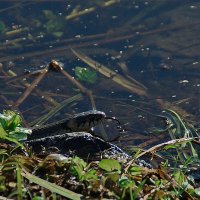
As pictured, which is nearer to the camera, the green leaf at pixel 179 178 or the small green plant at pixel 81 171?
the small green plant at pixel 81 171

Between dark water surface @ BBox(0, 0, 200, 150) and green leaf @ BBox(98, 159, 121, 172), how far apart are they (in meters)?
2.38

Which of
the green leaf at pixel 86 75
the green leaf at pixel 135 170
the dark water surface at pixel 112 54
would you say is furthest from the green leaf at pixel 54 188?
the green leaf at pixel 86 75

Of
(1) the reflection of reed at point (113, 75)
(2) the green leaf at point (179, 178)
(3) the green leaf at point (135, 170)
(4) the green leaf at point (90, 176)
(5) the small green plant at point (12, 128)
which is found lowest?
(1) the reflection of reed at point (113, 75)

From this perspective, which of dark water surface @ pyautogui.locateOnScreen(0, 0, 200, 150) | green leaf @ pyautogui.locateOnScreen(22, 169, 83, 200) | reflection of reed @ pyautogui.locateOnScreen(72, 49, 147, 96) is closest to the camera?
green leaf @ pyautogui.locateOnScreen(22, 169, 83, 200)

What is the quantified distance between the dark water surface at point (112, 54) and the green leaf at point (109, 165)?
2383 millimetres

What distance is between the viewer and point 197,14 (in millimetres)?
7566

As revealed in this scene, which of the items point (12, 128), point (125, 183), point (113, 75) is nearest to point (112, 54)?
point (113, 75)

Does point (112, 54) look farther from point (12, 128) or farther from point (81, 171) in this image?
point (81, 171)

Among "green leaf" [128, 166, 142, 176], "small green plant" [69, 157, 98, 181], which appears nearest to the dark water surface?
"green leaf" [128, 166, 142, 176]

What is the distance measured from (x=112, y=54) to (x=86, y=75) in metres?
0.60

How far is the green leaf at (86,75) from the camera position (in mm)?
6176

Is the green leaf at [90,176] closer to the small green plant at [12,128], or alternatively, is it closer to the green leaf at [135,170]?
the green leaf at [135,170]

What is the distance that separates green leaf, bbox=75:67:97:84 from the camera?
618 centimetres

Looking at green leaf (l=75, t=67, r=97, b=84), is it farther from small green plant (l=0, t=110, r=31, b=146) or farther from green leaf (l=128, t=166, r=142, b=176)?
green leaf (l=128, t=166, r=142, b=176)
